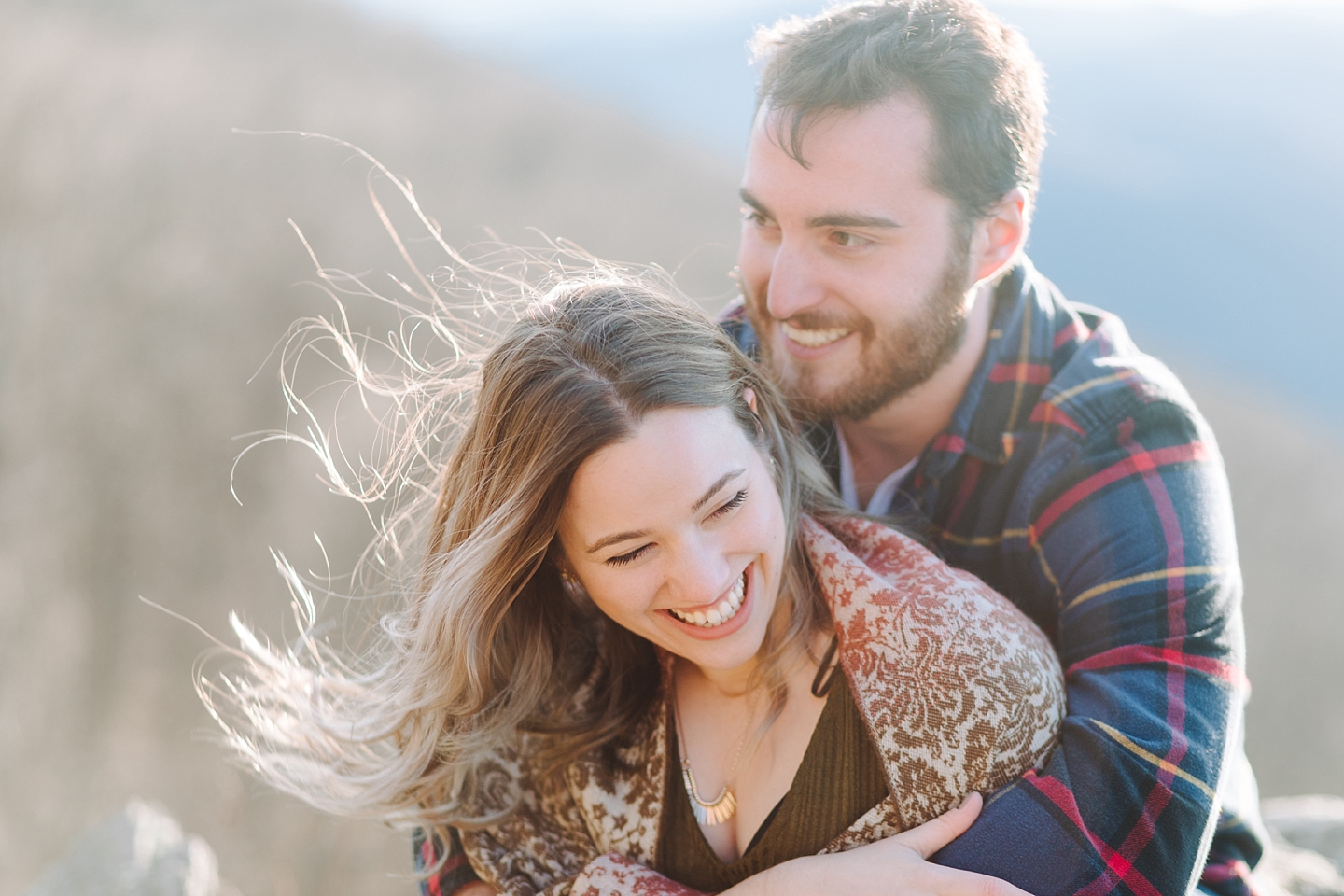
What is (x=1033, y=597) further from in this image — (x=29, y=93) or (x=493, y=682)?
(x=29, y=93)

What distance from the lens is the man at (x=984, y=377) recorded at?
1.90 metres

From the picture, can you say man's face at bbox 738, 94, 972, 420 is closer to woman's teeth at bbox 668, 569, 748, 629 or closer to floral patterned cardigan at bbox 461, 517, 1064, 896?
floral patterned cardigan at bbox 461, 517, 1064, 896

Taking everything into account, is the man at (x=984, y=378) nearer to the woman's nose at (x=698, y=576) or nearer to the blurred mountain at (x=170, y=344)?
the woman's nose at (x=698, y=576)

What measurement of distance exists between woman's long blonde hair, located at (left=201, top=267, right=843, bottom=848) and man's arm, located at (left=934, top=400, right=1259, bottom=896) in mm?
485

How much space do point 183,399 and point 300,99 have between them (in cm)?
565

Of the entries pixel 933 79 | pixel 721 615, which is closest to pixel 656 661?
pixel 721 615

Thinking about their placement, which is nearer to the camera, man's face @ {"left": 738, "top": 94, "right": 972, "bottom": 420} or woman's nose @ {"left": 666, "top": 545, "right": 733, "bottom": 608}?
woman's nose @ {"left": 666, "top": 545, "right": 733, "bottom": 608}

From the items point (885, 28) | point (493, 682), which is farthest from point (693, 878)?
point (885, 28)

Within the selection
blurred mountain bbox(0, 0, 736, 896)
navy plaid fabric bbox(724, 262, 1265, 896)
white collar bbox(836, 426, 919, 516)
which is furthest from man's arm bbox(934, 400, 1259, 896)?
blurred mountain bbox(0, 0, 736, 896)

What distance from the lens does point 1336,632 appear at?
6352 mm

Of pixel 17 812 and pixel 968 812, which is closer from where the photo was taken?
pixel 968 812

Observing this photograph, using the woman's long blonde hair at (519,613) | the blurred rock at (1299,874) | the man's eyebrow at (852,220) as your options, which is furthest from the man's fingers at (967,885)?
the man's eyebrow at (852,220)

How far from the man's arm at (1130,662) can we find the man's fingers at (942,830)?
16mm

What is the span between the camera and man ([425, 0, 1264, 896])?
74.7 inches
